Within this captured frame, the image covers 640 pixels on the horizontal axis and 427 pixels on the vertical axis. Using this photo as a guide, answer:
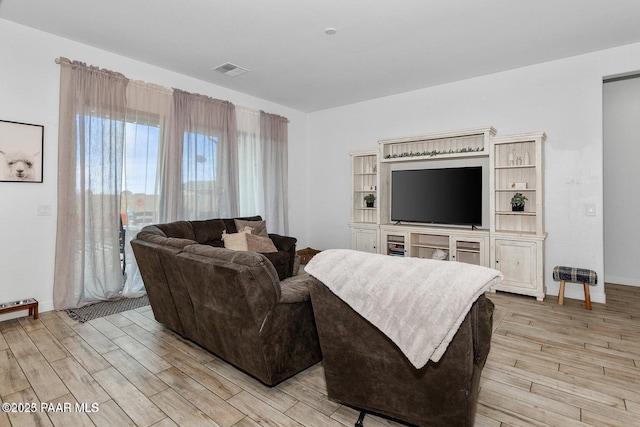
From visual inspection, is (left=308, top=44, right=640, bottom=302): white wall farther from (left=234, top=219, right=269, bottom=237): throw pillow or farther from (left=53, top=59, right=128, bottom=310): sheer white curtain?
(left=53, top=59, right=128, bottom=310): sheer white curtain

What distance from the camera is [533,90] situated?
4391 millimetres

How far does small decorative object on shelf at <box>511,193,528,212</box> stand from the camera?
4.31 meters

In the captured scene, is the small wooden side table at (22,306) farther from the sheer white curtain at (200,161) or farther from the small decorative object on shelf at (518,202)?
the small decorative object on shelf at (518,202)

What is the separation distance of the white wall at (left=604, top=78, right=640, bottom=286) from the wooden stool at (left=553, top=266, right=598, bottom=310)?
1.35 metres

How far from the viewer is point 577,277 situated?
382 centimetres

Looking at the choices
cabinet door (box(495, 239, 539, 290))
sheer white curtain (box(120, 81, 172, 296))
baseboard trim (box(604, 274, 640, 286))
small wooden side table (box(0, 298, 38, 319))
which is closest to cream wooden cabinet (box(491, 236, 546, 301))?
cabinet door (box(495, 239, 539, 290))

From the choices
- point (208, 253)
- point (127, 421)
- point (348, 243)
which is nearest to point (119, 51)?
point (208, 253)

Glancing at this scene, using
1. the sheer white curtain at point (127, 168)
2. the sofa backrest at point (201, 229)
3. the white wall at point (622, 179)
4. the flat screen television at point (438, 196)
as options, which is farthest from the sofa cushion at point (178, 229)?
the white wall at point (622, 179)

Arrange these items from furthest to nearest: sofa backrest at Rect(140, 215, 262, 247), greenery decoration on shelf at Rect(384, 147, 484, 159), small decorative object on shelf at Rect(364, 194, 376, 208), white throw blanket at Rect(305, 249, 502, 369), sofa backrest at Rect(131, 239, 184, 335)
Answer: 1. small decorative object on shelf at Rect(364, 194, 376, 208)
2. greenery decoration on shelf at Rect(384, 147, 484, 159)
3. sofa backrest at Rect(140, 215, 262, 247)
4. sofa backrest at Rect(131, 239, 184, 335)
5. white throw blanket at Rect(305, 249, 502, 369)

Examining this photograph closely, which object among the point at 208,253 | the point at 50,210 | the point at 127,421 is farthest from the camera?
the point at 50,210

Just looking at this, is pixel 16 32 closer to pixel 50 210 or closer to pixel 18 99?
pixel 18 99

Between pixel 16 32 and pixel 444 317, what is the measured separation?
15.3 ft

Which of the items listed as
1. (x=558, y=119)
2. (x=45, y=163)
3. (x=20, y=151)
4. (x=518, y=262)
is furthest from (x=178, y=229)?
(x=558, y=119)

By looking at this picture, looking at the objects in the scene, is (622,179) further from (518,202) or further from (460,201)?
(460,201)
